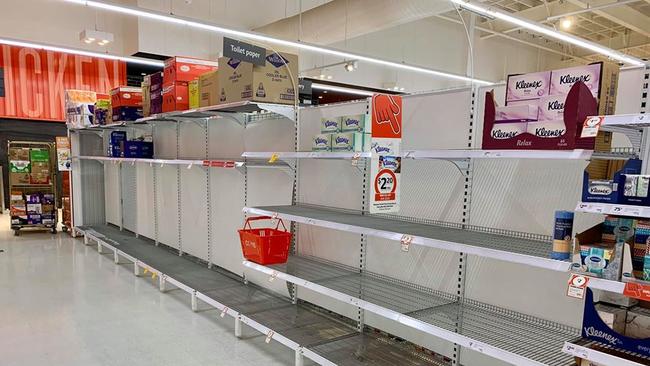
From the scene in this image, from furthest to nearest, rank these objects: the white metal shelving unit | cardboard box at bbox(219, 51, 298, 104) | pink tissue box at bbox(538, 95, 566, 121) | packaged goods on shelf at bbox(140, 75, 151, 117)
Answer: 1. packaged goods on shelf at bbox(140, 75, 151, 117)
2. cardboard box at bbox(219, 51, 298, 104)
3. the white metal shelving unit
4. pink tissue box at bbox(538, 95, 566, 121)

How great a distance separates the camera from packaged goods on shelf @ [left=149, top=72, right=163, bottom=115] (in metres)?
5.32

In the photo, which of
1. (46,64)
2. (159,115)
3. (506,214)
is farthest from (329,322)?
(46,64)

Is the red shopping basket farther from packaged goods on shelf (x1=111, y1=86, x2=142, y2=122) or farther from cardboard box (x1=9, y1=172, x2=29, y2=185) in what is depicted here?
cardboard box (x1=9, y1=172, x2=29, y2=185)

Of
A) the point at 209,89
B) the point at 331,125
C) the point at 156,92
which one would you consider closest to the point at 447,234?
the point at 331,125

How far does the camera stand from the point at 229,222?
4.85 m

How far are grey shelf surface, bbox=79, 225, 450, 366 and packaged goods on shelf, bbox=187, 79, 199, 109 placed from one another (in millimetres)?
1842

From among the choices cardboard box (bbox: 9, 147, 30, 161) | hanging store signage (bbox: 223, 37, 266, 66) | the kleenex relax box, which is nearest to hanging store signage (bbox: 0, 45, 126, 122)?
cardboard box (bbox: 9, 147, 30, 161)

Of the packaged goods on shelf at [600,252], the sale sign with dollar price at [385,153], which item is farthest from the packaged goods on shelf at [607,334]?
the sale sign with dollar price at [385,153]

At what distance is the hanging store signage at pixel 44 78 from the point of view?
34.0ft

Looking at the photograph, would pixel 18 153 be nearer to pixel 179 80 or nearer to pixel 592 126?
pixel 179 80

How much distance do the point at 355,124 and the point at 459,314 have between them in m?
1.32

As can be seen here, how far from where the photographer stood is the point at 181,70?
4871mm

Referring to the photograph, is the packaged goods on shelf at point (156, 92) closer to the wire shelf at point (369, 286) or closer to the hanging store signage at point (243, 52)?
the hanging store signage at point (243, 52)

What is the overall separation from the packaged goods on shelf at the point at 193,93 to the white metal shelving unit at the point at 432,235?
417mm
